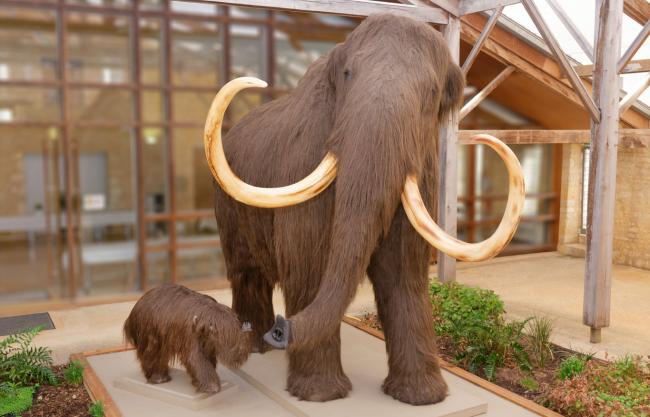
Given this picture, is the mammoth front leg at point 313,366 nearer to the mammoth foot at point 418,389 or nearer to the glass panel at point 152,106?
the mammoth foot at point 418,389

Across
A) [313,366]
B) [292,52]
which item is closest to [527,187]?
[292,52]

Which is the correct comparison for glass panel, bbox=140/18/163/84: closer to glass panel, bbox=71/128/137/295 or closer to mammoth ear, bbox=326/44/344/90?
glass panel, bbox=71/128/137/295

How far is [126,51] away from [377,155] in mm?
4451

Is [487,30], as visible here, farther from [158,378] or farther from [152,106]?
[158,378]

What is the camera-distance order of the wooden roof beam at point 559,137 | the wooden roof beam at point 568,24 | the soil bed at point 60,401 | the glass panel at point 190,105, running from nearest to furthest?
the soil bed at point 60,401, the wooden roof beam at point 559,137, the wooden roof beam at point 568,24, the glass panel at point 190,105

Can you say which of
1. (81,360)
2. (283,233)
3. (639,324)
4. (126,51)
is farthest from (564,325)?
(126,51)

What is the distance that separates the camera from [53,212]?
6.31 meters

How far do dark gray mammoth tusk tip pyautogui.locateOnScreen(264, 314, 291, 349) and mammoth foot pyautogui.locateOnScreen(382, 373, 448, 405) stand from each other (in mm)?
1013

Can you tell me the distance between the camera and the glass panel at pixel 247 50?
6.73 meters

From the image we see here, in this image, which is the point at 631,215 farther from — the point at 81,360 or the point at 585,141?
the point at 81,360

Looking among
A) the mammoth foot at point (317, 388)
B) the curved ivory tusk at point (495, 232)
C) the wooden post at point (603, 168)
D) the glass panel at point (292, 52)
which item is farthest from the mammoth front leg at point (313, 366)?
the glass panel at point (292, 52)

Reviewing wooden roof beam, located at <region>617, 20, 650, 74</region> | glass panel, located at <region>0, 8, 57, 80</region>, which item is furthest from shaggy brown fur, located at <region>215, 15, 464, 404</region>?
glass panel, located at <region>0, 8, 57, 80</region>

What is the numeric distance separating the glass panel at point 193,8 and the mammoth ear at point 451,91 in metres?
3.99

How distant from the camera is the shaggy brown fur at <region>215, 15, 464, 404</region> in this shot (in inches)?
105
